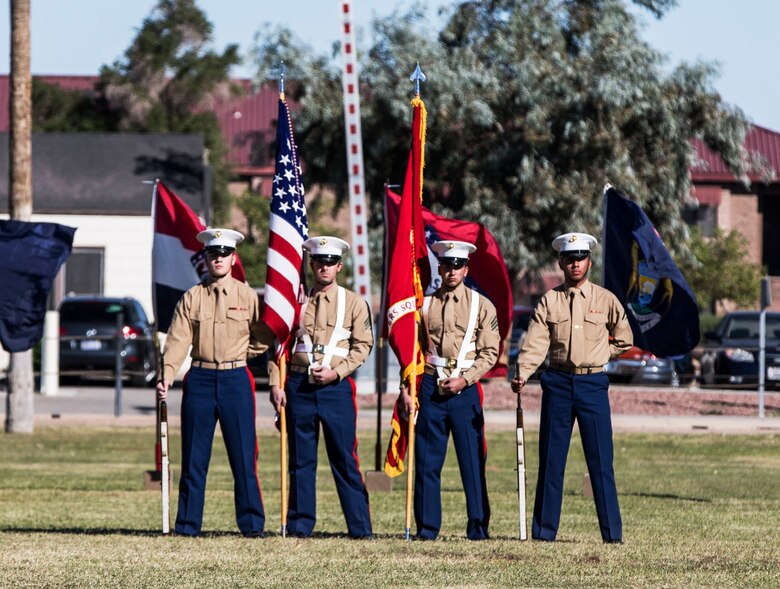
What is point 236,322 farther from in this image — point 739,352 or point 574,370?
point 739,352

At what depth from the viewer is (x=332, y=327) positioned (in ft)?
35.2

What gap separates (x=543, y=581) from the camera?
894 cm

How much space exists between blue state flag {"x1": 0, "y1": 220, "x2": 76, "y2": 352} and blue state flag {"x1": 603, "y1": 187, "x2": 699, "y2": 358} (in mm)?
5493

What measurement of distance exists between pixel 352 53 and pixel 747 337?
1135 centimetres

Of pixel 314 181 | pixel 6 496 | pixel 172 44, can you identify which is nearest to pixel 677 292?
pixel 6 496

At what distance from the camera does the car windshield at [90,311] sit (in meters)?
30.7

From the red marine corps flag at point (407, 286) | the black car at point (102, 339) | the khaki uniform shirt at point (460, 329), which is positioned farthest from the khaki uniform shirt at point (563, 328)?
the black car at point (102, 339)

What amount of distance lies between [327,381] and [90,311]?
20.9 metres

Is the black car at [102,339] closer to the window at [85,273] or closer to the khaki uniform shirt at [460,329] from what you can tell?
the window at [85,273]

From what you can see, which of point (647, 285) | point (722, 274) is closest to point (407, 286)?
point (647, 285)

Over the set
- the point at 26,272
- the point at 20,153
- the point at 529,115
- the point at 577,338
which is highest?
the point at 529,115

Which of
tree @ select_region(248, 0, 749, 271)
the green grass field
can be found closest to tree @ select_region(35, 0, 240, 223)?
tree @ select_region(248, 0, 749, 271)

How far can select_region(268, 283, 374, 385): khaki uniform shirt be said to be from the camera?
10.7 meters

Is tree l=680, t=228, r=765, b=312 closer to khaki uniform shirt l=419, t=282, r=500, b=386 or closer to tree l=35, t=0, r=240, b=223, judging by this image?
tree l=35, t=0, r=240, b=223
